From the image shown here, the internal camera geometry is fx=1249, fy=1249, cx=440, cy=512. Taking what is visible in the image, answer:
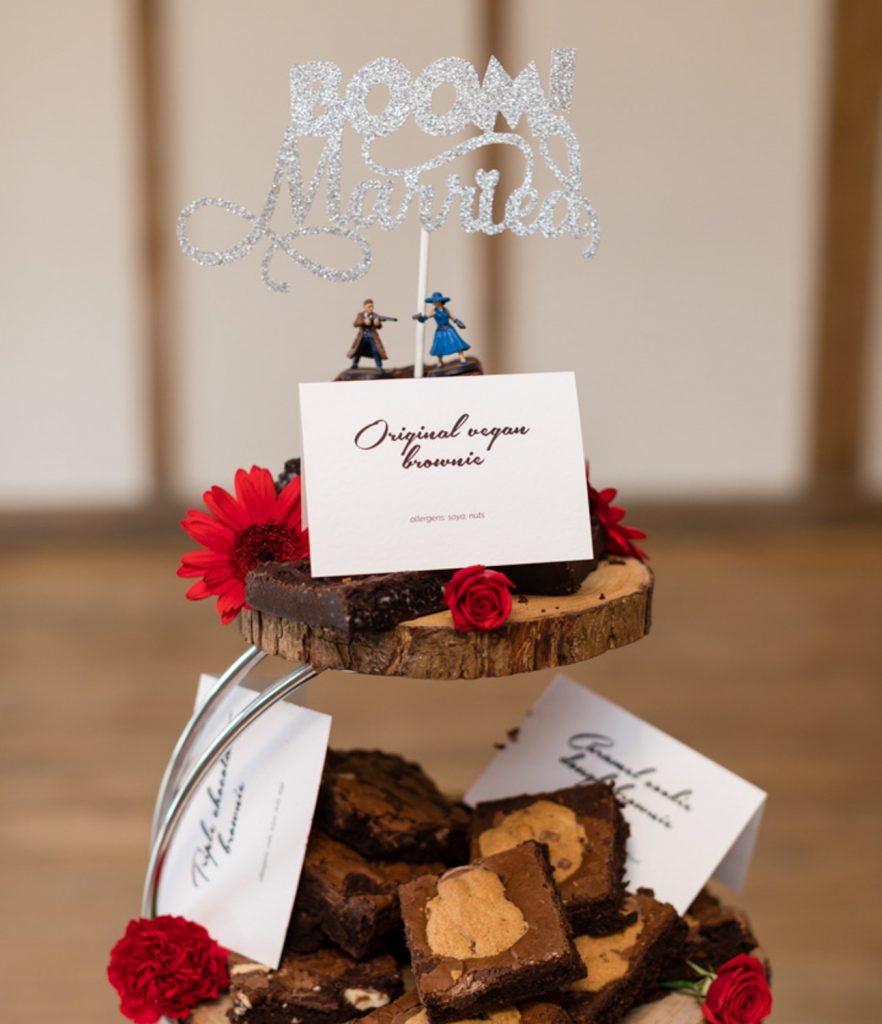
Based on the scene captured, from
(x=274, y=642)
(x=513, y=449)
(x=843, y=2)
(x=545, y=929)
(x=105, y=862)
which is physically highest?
(x=843, y=2)

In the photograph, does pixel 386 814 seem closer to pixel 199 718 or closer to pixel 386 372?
pixel 199 718

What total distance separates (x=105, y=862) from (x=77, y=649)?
129 centimetres

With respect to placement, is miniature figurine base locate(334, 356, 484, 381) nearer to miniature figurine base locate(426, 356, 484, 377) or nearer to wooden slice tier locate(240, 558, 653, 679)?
miniature figurine base locate(426, 356, 484, 377)

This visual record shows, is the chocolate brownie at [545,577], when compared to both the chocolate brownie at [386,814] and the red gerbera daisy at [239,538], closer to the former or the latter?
the red gerbera daisy at [239,538]

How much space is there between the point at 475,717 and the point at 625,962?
7.40 feet

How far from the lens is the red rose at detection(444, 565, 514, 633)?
107 centimetres

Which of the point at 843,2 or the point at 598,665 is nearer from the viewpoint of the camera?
the point at 598,665

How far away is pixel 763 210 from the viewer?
4973 mm

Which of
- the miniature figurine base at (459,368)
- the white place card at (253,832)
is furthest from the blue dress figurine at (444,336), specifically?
the white place card at (253,832)

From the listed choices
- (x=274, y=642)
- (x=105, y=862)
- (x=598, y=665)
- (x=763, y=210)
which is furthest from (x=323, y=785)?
(x=763, y=210)

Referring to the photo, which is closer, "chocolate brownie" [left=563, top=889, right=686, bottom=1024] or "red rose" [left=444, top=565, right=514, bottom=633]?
"red rose" [left=444, top=565, right=514, bottom=633]

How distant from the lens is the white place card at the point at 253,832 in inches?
50.9

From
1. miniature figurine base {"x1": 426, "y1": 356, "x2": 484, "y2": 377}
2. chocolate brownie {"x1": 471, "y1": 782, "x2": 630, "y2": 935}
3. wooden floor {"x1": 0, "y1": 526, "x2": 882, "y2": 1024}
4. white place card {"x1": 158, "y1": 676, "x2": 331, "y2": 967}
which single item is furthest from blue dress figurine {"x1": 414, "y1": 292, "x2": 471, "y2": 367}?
wooden floor {"x1": 0, "y1": 526, "x2": 882, "y2": 1024}

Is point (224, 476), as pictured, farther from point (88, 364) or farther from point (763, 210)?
point (763, 210)
